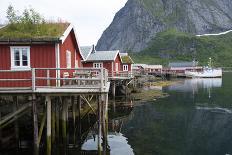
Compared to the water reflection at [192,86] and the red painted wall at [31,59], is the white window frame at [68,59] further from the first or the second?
the water reflection at [192,86]

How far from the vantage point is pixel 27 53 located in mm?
23172

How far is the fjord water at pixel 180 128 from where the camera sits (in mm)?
25341

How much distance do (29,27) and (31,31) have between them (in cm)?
67

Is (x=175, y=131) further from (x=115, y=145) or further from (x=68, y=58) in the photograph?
(x=68, y=58)

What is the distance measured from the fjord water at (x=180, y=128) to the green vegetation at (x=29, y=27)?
9499 mm

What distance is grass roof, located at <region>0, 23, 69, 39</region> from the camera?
22.9 meters

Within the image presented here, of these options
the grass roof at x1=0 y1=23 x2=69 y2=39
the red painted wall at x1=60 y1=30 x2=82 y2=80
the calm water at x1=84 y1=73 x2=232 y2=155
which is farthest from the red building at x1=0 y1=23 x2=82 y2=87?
the calm water at x1=84 y1=73 x2=232 y2=155

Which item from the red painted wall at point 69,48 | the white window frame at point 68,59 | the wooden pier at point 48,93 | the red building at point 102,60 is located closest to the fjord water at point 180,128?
the wooden pier at point 48,93

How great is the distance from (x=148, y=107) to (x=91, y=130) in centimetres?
1568

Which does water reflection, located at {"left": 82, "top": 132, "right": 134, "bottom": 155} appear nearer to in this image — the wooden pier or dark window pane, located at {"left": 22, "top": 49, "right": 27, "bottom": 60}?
the wooden pier

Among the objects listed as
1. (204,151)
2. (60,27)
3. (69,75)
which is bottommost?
(204,151)

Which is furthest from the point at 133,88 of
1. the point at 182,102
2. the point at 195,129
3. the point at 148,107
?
the point at 195,129

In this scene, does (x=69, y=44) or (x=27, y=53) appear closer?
(x=27, y=53)

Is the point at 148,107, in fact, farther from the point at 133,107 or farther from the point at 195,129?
the point at 195,129
